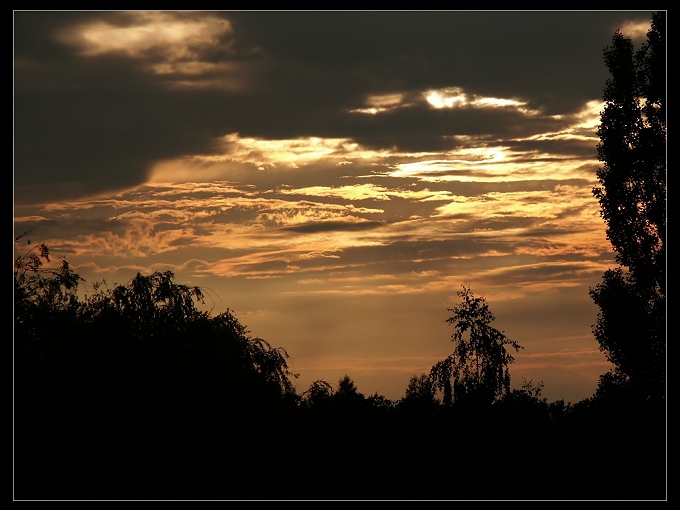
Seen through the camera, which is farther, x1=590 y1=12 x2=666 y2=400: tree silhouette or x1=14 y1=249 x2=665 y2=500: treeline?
x1=590 y1=12 x2=666 y2=400: tree silhouette

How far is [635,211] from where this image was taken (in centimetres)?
2805

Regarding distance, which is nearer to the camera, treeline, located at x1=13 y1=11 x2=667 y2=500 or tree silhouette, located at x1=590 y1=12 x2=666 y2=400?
treeline, located at x1=13 y1=11 x2=667 y2=500

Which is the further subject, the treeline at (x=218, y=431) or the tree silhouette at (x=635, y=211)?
the tree silhouette at (x=635, y=211)

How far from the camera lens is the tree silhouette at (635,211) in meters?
27.0

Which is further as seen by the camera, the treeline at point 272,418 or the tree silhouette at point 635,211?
the tree silhouette at point 635,211

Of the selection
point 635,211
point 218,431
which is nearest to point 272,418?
point 218,431

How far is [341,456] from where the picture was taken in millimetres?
21484

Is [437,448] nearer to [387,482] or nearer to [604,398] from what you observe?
[387,482]

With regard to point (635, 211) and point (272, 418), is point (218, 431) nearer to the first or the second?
point (272, 418)

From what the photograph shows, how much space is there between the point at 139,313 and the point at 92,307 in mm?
1444

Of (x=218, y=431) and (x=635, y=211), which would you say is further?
(x=635, y=211)

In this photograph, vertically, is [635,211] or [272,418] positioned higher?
[635,211]

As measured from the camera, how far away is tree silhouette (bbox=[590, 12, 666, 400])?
2695cm
